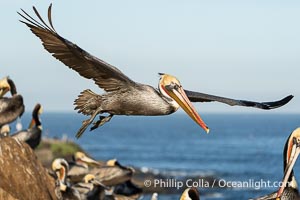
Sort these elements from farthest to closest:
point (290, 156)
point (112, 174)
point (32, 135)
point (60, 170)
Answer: point (32, 135)
point (112, 174)
point (60, 170)
point (290, 156)

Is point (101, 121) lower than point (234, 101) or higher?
lower

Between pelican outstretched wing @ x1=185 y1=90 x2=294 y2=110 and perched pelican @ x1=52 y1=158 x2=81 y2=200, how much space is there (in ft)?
8.21

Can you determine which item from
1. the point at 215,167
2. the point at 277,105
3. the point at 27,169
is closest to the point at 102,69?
the point at 27,169

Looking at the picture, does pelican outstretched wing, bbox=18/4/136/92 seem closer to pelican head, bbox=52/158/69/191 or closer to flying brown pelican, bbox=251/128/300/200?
flying brown pelican, bbox=251/128/300/200

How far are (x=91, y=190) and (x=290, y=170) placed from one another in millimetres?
6034

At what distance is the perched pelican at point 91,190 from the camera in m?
16.1

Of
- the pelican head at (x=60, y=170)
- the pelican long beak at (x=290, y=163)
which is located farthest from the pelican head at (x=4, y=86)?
the pelican long beak at (x=290, y=163)

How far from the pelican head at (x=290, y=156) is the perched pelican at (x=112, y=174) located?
840 cm

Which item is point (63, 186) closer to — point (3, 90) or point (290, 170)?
point (290, 170)

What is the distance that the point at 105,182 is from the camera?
19.2m

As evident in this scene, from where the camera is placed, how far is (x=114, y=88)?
11.3m

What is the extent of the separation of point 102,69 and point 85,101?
0.71 m

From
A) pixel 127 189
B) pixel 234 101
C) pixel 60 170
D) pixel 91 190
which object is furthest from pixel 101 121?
pixel 127 189

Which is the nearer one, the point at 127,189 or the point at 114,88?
the point at 114,88
